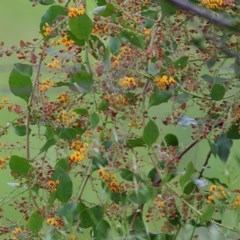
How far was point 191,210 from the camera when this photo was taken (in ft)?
4.55

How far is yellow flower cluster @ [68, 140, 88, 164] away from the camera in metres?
1.33

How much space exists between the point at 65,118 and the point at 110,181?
17 centimetres

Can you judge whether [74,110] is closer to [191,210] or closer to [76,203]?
[76,203]

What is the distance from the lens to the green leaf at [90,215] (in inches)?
53.5

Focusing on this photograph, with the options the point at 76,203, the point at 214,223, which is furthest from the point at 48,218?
the point at 214,223

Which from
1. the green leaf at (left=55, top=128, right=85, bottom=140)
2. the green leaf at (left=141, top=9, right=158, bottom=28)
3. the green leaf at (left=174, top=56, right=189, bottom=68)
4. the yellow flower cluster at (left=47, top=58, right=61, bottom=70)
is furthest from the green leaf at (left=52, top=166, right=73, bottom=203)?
the green leaf at (left=141, top=9, right=158, bottom=28)

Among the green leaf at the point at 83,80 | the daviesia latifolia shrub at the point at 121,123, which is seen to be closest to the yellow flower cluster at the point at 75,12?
the daviesia latifolia shrub at the point at 121,123

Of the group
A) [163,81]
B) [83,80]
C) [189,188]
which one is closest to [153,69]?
[163,81]

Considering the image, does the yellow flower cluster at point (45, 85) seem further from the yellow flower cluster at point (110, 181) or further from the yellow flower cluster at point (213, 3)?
the yellow flower cluster at point (213, 3)

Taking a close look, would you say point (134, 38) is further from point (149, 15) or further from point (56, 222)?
point (56, 222)

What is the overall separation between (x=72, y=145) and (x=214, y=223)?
1.02ft

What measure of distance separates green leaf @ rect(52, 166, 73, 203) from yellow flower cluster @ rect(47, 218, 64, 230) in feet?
0.13

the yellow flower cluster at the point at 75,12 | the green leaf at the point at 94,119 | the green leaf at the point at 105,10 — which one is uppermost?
the yellow flower cluster at the point at 75,12

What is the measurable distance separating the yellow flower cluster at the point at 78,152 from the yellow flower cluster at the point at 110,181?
44 millimetres
